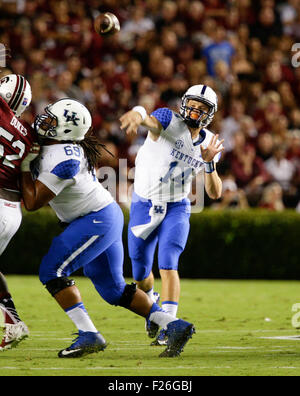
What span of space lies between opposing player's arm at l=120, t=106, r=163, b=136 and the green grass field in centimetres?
166

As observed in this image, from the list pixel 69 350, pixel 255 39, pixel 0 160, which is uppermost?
pixel 255 39

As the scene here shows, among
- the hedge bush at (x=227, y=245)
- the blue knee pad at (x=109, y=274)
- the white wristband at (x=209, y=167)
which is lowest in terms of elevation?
the hedge bush at (x=227, y=245)

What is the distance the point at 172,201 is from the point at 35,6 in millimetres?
9303

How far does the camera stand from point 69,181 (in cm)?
586

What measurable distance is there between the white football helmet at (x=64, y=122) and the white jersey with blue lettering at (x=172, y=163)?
1285 mm

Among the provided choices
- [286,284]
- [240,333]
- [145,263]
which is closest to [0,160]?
[145,263]

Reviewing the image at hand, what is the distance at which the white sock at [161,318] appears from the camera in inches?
236

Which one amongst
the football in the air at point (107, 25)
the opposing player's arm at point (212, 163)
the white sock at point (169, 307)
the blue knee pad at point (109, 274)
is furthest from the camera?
the football in the air at point (107, 25)

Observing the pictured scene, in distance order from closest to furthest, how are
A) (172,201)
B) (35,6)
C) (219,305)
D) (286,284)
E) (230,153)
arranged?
1. (172,201)
2. (219,305)
3. (286,284)
4. (230,153)
5. (35,6)

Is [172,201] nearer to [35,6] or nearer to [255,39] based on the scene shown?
[35,6]

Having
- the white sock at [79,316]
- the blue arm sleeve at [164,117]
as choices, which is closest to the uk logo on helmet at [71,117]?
the blue arm sleeve at [164,117]

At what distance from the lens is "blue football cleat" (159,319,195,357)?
5930mm

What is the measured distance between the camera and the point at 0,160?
5.91 metres

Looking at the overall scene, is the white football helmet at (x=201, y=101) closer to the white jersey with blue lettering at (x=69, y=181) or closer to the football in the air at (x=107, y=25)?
the football in the air at (x=107, y=25)
